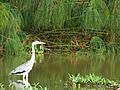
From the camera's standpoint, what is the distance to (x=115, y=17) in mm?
15617

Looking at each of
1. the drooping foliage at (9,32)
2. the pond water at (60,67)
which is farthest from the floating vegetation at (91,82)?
the drooping foliage at (9,32)

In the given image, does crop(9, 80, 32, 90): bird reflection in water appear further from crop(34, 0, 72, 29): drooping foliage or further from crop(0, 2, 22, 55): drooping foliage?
crop(34, 0, 72, 29): drooping foliage

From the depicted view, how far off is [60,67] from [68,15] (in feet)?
12.7

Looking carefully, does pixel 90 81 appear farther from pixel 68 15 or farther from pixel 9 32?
pixel 68 15

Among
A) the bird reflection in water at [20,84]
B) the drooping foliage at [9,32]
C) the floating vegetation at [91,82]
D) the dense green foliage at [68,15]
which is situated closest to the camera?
the bird reflection in water at [20,84]

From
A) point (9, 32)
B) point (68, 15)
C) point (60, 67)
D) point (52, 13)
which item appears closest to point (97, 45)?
point (68, 15)

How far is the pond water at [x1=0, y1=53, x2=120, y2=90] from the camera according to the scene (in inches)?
393

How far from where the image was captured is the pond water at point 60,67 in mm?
9992

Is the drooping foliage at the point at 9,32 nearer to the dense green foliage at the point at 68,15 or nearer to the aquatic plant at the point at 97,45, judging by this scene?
the dense green foliage at the point at 68,15

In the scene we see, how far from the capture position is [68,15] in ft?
51.7

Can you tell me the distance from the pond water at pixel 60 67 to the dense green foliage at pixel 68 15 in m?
1.11

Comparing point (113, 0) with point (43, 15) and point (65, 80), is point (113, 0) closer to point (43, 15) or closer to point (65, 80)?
point (43, 15)

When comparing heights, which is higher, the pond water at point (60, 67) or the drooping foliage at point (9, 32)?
the drooping foliage at point (9, 32)

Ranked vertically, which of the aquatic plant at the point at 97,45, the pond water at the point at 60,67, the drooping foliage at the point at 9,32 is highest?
the drooping foliage at the point at 9,32
